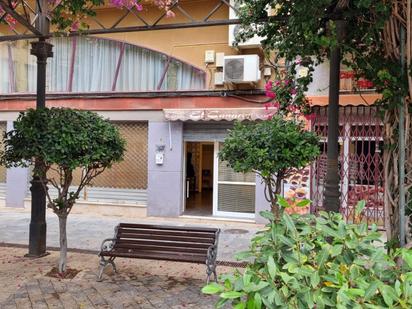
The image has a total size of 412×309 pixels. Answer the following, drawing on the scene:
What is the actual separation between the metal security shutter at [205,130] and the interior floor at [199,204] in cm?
208

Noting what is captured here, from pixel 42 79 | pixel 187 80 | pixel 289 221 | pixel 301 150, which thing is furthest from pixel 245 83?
pixel 289 221

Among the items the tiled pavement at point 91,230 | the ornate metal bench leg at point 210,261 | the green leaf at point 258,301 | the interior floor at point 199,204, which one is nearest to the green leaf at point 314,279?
the green leaf at point 258,301

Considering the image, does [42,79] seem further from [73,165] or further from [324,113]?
[324,113]

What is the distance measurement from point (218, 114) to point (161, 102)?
1.81 metres

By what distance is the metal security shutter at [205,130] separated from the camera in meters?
11.5

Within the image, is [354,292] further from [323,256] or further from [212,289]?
[212,289]

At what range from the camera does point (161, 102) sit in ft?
38.7

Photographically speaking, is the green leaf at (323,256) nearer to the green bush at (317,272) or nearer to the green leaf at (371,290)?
the green bush at (317,272)

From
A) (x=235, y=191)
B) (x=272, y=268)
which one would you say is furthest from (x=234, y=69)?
(x=272, y=268)

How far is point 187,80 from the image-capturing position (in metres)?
11.8

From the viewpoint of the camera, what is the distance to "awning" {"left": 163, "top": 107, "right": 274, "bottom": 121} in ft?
34.8

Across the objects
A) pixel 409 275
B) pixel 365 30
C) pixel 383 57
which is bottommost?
pixel 409 275

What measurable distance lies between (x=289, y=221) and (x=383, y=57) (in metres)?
1.87

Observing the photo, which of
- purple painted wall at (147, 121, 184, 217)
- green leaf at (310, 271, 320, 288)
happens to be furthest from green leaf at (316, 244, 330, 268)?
purple painted wall at (147, 121, 184, 217)
